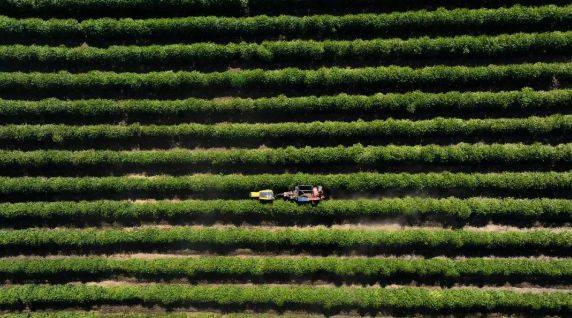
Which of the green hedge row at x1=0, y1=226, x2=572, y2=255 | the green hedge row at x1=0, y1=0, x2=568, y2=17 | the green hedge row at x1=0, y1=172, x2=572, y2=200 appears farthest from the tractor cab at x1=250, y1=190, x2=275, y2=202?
the green hedge row at x1=0, y1=0, x2=568, y2=17

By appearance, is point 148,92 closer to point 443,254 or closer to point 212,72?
point 212,72

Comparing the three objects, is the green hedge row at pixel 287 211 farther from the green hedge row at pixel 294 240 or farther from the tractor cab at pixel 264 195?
the green hedge row at pixel 294 240

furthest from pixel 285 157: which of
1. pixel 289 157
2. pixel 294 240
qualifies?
pixel 294 240

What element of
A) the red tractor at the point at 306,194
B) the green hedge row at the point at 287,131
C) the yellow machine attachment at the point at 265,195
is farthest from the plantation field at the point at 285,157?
the yellow machine attachment at the point at 265,195

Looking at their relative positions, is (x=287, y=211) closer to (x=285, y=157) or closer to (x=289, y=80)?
(x=285, y=157)

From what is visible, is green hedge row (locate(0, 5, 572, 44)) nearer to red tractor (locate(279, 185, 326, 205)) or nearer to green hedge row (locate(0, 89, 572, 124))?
green hedge row (locate(0, 89, 572, 124))

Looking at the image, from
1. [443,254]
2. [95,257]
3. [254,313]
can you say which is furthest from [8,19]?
[443,254]

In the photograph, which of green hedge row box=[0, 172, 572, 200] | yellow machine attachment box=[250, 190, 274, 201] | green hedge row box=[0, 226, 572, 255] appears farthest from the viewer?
yellow machine attachment box=[250, 190, 274, 201]
